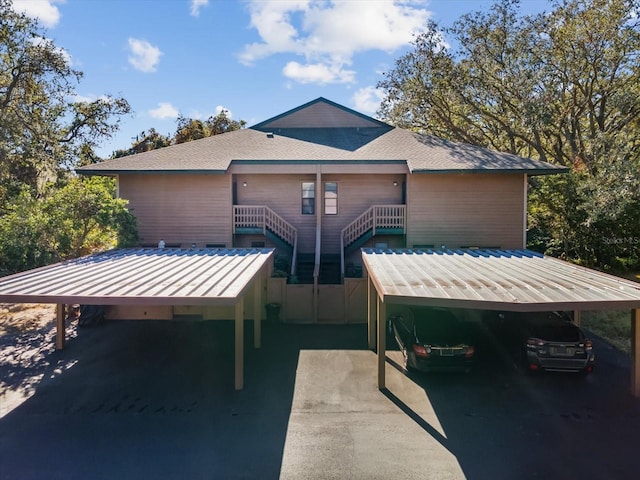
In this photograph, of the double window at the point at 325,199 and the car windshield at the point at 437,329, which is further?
the double window at the point at 325,199

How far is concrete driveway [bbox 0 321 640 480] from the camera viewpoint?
6.02m

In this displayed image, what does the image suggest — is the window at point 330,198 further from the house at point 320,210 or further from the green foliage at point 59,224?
the green foliage at point 59,224

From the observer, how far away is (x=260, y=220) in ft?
54.4

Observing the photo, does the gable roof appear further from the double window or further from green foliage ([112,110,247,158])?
green foliage ([112,110,247,158])

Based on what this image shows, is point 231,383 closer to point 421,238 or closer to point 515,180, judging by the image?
point 421,238

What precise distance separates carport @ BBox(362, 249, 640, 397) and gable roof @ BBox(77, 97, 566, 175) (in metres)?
5.57

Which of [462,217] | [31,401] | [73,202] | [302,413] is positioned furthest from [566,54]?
[31,401]

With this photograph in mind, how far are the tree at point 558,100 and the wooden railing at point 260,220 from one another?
1228cm

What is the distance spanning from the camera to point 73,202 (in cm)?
1446

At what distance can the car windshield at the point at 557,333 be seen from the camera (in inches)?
344

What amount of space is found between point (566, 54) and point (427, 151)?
11.1 meters

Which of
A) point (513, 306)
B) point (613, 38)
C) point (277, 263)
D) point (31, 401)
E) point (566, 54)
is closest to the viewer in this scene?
point (513, 306)

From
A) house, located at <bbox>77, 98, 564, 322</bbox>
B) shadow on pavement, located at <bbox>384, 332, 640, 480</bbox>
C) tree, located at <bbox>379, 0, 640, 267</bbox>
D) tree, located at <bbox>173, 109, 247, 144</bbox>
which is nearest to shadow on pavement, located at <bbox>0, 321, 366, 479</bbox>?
shadow on pavement, located at <bbox>384, 332, 640, 480</bbox>

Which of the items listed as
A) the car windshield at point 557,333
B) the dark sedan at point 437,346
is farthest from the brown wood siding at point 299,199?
the car windshield at point 557,333
